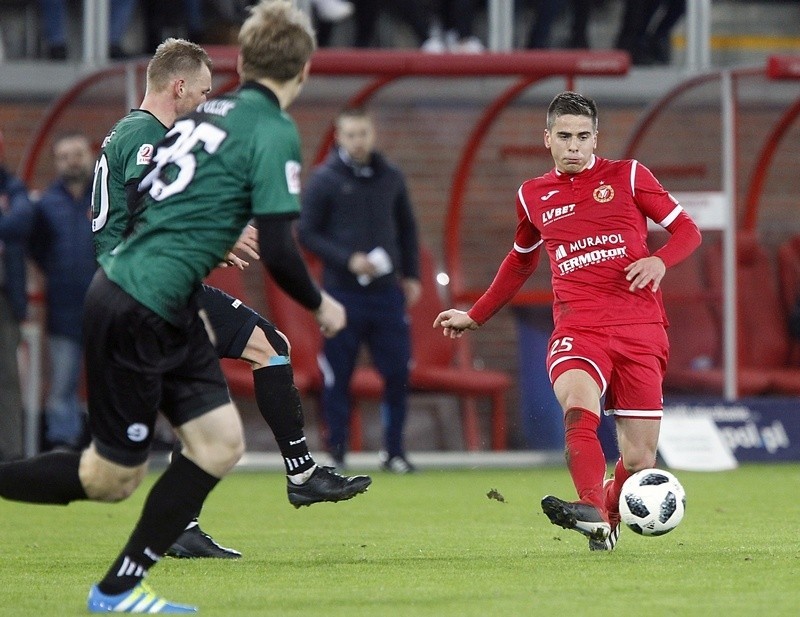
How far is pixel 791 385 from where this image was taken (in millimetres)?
12336

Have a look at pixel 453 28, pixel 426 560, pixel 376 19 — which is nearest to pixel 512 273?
pixel 426 560

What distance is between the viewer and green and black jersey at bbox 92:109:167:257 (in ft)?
19.6

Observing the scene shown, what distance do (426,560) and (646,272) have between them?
1.38m

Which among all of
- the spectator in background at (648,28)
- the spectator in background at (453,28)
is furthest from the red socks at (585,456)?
the spectator in background at (648,28)

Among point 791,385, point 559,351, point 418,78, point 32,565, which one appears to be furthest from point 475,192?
point 32,565

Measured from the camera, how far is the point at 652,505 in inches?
238

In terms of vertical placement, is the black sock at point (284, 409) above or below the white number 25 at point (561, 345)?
below

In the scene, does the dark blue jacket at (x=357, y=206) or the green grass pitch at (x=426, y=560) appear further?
the dark blue jacket at (x=357, y=206)

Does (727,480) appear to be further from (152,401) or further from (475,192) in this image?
(152,401)

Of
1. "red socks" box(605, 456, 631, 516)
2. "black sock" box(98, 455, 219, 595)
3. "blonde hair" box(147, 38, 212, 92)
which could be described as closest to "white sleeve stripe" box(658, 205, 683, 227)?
"red socks" box(605, 456, 631, 516)

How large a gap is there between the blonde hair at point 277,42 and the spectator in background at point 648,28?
32.2ft

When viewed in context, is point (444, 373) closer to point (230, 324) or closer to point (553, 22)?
point (553, 22)

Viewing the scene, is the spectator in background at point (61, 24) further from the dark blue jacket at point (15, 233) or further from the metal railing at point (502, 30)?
the dark blue jacket at point (15, 233)

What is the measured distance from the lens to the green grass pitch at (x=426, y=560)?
4812 mm
